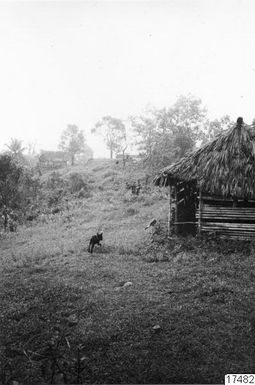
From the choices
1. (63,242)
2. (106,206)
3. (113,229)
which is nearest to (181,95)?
(106,206)

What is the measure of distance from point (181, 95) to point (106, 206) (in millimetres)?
20861

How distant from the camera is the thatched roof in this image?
13383 millimetres

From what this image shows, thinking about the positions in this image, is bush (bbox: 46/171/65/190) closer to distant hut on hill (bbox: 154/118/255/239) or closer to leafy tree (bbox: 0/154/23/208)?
leafy tree (bbox: 0/154/23/208)

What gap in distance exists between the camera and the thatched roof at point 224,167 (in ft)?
43.9

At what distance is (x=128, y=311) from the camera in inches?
313

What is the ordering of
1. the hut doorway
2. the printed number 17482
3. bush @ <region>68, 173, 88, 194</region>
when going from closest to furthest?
the printed number 17482 → the hut doorway → bush @ <region>68, 173, 88, 194</region>

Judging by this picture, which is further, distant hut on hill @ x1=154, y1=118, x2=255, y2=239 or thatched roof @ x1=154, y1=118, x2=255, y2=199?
distant hut on hill @ x1=154, y1=118, x2=255, y2=239

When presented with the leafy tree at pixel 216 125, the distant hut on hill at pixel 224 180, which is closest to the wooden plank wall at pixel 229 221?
the distant hut on hill at pixel 224 180

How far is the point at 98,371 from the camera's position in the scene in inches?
227

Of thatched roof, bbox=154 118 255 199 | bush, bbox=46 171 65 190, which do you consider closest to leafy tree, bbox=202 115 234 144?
bush, bbox=46 171 65 190

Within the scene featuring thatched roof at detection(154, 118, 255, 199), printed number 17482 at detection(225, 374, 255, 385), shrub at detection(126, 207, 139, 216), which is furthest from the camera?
shrub at detection(126, 207, 139, 216)

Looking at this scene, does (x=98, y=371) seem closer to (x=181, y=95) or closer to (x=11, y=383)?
(x=11, y=383)

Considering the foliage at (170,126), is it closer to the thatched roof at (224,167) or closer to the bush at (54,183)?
the bush at (54,183)

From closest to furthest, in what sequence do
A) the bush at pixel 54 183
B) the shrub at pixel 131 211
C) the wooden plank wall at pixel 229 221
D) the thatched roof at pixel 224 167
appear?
the thatched roof at pixel 224 167 → the wooden plank wall at pixel 229 221 → the shrub at pixel 131 211 → the bush at pixel 54 183
